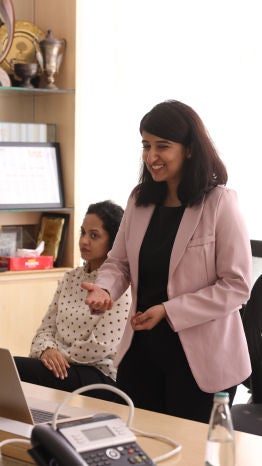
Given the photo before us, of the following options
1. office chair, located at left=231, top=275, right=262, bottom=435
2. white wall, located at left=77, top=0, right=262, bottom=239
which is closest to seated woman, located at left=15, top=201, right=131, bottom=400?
office chair, located at left=231, top=275, right=262, bottom=435

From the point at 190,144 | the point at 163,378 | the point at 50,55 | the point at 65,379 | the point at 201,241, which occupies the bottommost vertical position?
the point at 65,379

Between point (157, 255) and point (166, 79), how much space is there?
2.26 metres

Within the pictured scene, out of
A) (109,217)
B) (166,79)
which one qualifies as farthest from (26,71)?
(109,217)

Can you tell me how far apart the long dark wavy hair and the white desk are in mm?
651

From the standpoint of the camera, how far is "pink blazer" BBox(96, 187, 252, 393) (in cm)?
238

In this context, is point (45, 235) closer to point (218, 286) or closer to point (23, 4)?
point (23, 4)

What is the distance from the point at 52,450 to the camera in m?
1.46

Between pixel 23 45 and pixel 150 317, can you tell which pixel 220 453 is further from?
pixel 23 45

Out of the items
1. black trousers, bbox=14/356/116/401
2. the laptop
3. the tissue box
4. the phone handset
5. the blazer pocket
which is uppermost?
the blazer pocket

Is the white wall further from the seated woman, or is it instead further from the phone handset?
the phone handset

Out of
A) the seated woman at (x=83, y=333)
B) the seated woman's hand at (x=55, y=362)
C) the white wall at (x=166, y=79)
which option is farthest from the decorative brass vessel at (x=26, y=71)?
the seated woman's hand at (x=55, y=362)

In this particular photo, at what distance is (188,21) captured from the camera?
4359 mm

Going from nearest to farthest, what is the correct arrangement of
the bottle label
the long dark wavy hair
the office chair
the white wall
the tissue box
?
the bottle label → the long dark wavy hair → the office chair → the white wall → the tissue box

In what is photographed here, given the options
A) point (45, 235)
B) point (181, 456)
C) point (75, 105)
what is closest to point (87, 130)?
point (75, 105)
